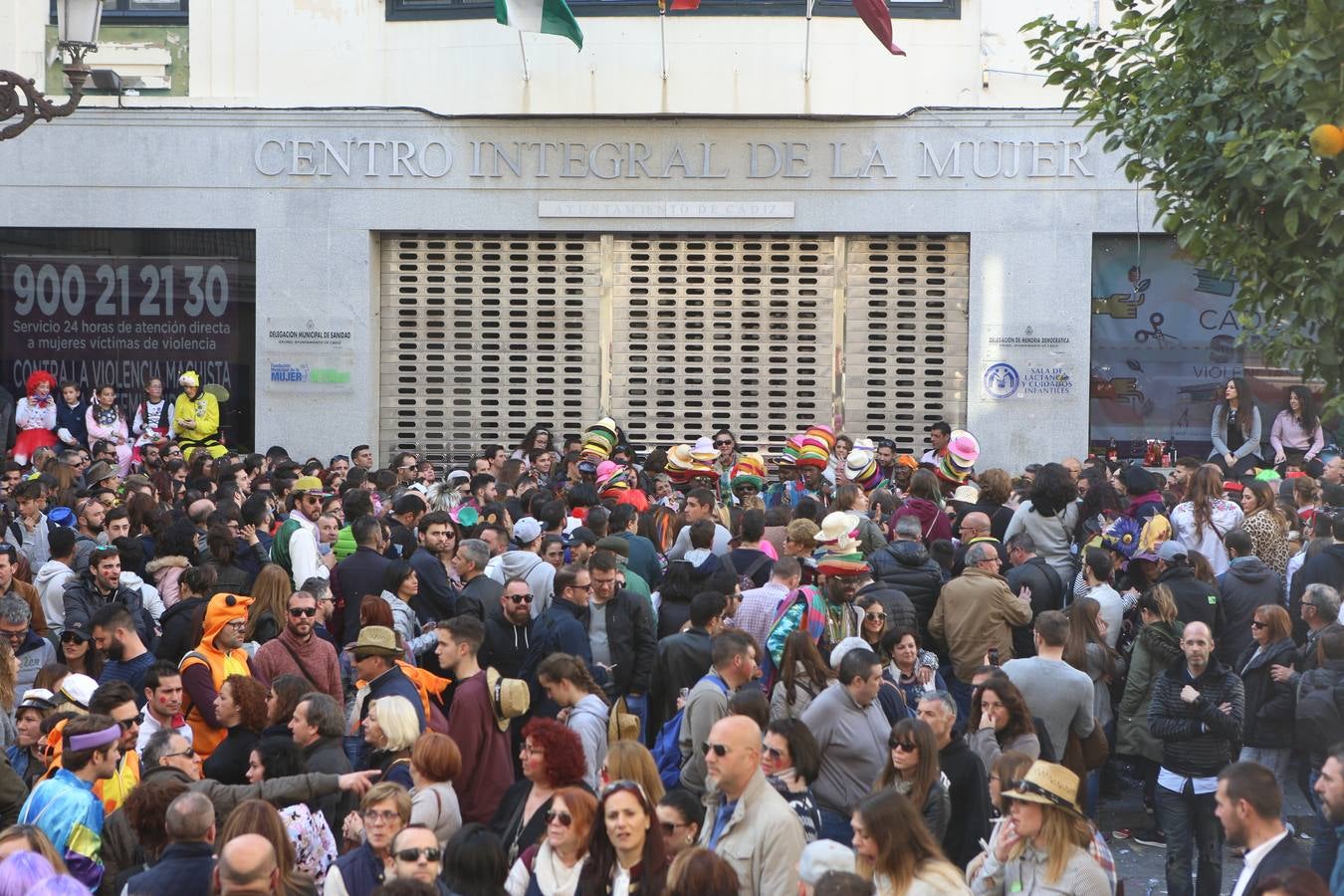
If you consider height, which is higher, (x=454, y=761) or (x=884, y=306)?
(x=884, y=306)

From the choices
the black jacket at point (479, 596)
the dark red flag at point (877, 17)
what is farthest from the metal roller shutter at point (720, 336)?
the black jacket at point (479, 596)

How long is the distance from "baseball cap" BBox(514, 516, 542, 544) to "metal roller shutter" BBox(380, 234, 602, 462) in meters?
8.80

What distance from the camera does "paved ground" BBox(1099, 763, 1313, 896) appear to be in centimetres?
1001

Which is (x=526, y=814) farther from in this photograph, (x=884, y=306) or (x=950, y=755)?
(x=884, y=306)

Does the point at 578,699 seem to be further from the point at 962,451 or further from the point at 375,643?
the point at 962,451

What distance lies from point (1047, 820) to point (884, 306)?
14078 mm

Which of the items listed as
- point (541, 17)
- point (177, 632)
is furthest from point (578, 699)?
point (541, 17)

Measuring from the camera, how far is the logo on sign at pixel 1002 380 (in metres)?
19.6

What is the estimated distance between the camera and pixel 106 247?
2055 centimetres

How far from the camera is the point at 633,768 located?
23.3ft

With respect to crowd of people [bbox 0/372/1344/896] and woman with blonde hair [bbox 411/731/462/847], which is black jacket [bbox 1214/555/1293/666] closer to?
crowd of people [bbox 0/372/1344/896]

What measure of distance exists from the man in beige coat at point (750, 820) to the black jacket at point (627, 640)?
10.6 ft

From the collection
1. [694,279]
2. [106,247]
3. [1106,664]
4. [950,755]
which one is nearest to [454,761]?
[950,755]

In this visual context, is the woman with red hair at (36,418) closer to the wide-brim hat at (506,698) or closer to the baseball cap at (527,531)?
the baseball cap at (527,531)
